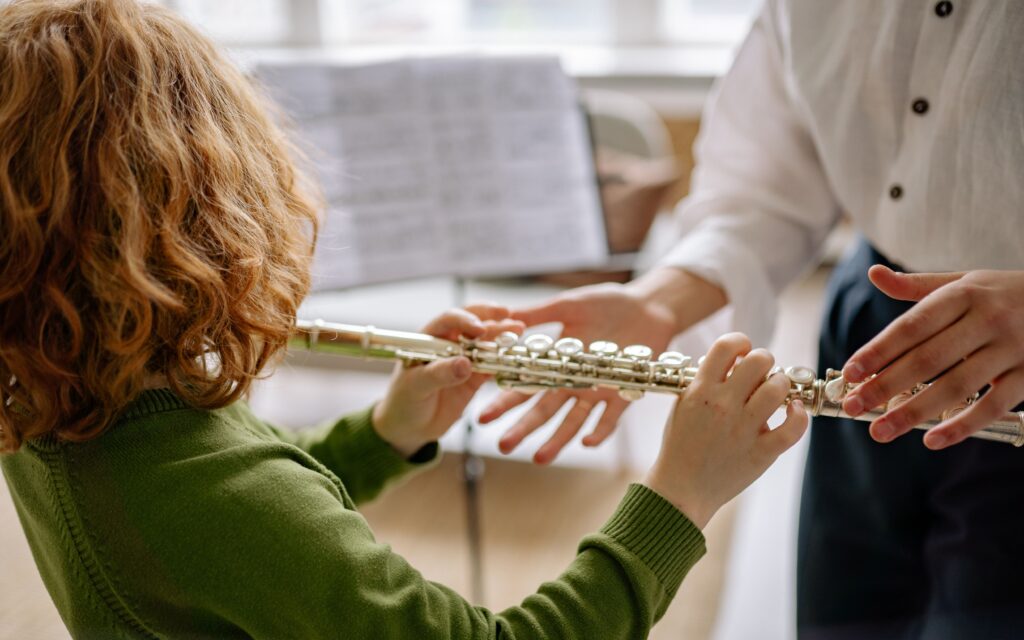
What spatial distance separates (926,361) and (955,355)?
0.02 meters

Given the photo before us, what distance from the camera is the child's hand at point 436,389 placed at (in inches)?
37.2

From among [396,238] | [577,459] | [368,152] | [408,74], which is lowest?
[577,459]

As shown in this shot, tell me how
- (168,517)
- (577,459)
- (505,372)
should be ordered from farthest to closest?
(577,459) < (505,372) < (168,517)

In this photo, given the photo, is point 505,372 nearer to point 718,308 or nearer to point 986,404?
point 718,308

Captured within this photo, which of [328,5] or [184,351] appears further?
[328,5]

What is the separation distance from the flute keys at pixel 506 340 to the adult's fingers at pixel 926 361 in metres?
0.33

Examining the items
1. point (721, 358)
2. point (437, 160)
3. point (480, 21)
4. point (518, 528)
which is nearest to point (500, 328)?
point (721, 358)

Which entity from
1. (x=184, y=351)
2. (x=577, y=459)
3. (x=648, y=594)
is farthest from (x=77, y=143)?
(x=577, y=459)

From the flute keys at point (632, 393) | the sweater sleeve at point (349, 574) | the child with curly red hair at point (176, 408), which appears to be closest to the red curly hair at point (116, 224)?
the child with curly red hair at point (176, 408)

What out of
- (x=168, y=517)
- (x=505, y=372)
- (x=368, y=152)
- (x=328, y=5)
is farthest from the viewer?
(x=328, y=5)

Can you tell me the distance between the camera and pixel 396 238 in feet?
5.26

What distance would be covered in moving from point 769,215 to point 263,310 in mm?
617

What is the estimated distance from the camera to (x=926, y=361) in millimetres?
721

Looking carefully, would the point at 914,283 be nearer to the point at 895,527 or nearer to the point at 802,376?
the point at 802,376
